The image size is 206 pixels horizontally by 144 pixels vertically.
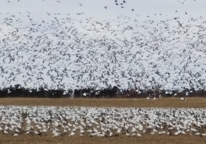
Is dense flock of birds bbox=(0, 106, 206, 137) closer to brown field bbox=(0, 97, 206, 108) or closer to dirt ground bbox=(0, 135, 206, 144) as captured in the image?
dirt ground bbox=(0, 135, 206, 144)

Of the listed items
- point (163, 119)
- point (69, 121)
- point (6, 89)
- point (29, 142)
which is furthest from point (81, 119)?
point (6, 89)

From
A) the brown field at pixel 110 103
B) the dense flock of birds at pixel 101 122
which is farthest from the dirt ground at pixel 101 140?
the brown field at pixel 110 103

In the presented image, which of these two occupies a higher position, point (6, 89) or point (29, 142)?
point (6, 89)

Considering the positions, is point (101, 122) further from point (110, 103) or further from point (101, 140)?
point (110, 103)

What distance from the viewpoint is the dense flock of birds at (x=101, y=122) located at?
26359 mm

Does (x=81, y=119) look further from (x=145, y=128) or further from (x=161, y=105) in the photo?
(x=161, y=105)

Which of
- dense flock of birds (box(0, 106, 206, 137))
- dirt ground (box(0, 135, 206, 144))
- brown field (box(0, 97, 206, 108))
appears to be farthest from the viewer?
brown field (box(0, 97, 206, 108))

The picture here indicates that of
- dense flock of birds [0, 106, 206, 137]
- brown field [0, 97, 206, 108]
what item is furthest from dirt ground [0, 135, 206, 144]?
brown field [0, 97, 206, 108]

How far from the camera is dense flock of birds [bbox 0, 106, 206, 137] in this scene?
1038 inches

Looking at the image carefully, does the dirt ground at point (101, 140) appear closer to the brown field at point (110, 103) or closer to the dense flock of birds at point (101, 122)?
the dense flock of birds at point (101, 122)

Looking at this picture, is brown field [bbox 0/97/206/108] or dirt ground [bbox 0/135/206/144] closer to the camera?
dirt ground [bbox 0/135/206/144]

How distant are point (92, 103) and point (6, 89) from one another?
1752cm

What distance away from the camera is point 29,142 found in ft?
73.9

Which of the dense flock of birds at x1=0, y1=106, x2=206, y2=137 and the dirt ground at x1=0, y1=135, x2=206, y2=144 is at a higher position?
the dense flock of birds at x1=0, y1=106, x2=206, y2=137
